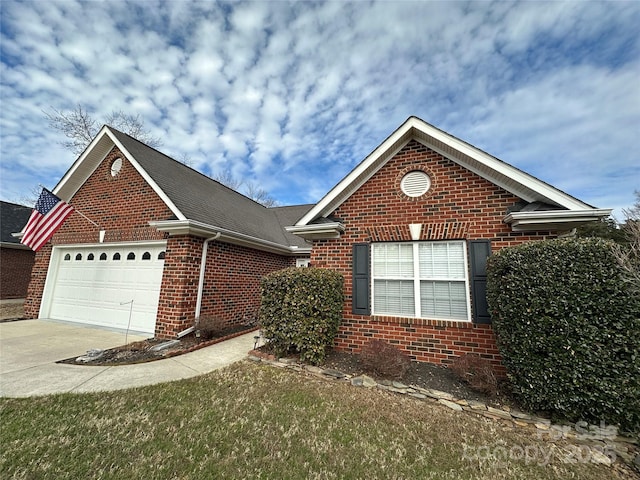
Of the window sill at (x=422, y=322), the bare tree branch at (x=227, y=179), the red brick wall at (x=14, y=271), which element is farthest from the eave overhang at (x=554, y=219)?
the bare tree branch at (x=227, y=179)

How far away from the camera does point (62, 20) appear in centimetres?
706

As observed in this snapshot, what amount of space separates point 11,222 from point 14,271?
11.2 feet

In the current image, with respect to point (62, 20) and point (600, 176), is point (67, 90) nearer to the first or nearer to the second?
point (62, 20)

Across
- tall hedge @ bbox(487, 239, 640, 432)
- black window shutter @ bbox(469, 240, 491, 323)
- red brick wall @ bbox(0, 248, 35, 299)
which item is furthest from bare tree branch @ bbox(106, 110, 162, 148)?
tall hedge @ bbox(487, 239, 640, 432)

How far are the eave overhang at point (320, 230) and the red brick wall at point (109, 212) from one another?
3990mm

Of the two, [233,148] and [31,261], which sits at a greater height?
[233,148]

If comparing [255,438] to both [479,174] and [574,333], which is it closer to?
[574,333]

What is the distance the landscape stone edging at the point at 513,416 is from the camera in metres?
2.94

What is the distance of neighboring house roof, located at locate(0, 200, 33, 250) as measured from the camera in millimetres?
13102

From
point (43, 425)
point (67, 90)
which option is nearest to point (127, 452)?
point (43, 425)

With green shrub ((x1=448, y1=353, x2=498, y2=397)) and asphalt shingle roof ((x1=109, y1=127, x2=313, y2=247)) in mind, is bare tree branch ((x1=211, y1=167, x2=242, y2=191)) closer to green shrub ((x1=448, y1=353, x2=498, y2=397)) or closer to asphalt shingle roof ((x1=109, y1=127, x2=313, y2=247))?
asphalt shingle roof ((x1=109, y1=127, x2=313, y2=247))

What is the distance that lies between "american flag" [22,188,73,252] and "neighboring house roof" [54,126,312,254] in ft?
6.42

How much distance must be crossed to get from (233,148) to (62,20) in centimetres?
942

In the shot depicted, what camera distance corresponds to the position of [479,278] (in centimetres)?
479
